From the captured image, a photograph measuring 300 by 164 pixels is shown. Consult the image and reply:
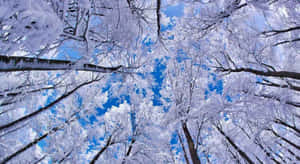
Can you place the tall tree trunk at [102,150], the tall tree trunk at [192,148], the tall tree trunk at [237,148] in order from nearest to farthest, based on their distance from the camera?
the tall tree trunk at [192,148] < the tall tree trunk at [237,148] < the tall tree trunk at [102,150]

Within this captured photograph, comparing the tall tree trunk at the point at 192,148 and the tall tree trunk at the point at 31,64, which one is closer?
the tall tree trunk at the point at 31,64

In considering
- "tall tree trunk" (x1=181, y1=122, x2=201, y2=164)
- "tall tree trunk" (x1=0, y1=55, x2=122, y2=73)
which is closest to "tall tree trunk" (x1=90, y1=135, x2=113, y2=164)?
"tall tree trunk" (x1=181, y1=122, x2=201, y2=164)

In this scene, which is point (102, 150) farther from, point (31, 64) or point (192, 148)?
point (31, 64)

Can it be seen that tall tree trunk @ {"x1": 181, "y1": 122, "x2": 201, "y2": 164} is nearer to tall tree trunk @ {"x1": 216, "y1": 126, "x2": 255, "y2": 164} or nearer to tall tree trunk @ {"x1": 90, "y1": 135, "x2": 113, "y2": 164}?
tall tree trunk @ {"x1": 216, "y1": 126, "x2": 255, "y2": 164}

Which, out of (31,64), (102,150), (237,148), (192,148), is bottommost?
(102,150)

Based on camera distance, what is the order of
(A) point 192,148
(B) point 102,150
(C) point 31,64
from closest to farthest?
(C) point 31,64 < (A) point 192,148 < (B) point 102,150

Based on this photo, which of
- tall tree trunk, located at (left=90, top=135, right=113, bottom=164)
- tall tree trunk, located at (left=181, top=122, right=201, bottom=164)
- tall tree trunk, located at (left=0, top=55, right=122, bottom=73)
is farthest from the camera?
tall tree trunk, located at (left=90, top=135, right=113, bottom=164)

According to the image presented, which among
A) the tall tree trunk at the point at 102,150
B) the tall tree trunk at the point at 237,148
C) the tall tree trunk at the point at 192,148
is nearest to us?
the tall tree trunk at the point at 192,148

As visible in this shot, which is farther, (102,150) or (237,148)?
(102,150)

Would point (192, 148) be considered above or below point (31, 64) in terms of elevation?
below

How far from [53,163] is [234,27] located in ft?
22.5

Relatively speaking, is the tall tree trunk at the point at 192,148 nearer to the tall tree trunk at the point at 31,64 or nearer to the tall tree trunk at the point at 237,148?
the tall tree trunk at the point at 237,148

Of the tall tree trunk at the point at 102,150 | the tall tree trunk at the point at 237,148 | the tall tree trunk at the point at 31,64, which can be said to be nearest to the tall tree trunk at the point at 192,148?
the tall tree trunk at the point at 237,148

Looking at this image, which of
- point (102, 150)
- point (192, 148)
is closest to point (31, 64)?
point (192, 148)
